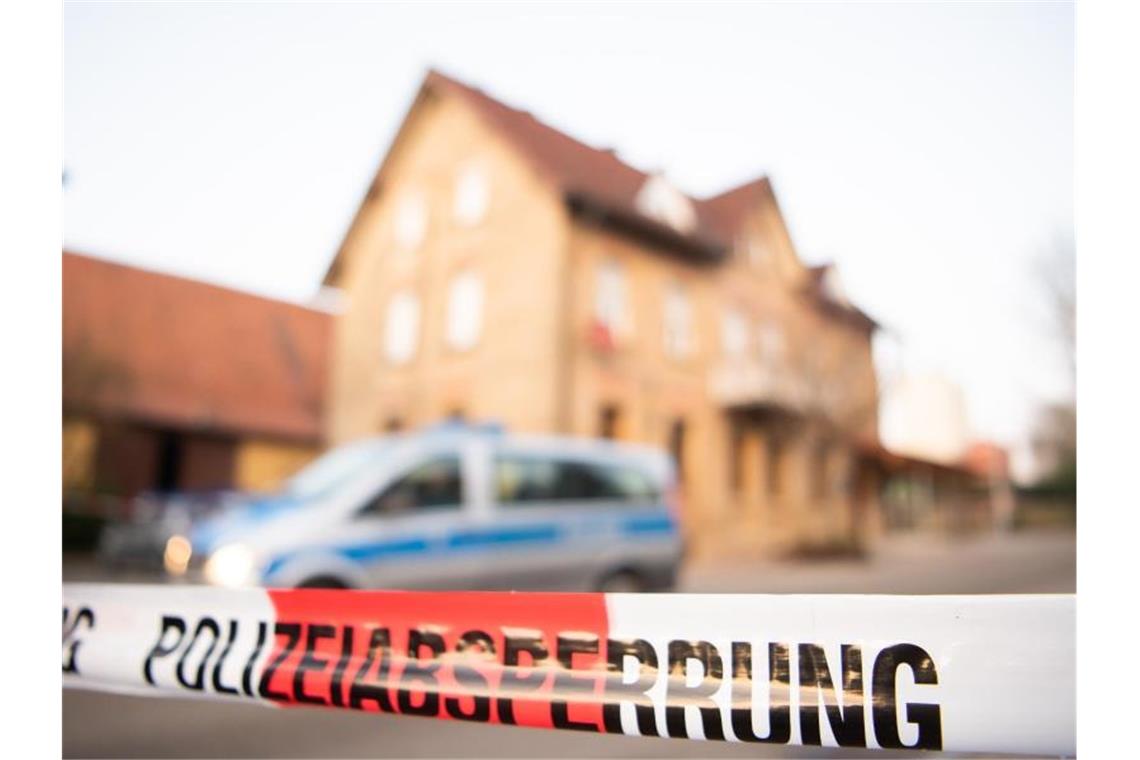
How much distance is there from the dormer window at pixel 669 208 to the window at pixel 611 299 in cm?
144

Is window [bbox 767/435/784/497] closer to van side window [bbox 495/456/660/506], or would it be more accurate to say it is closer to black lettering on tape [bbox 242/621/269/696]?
van side window [bbox 495/456/660/506]

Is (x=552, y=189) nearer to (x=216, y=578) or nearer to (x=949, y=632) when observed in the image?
(x=216, y=578)

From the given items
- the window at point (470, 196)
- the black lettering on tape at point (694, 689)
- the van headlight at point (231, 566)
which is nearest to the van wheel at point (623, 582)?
the van headlight at point (231, 566)

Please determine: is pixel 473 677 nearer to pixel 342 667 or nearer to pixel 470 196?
pixel 342 667

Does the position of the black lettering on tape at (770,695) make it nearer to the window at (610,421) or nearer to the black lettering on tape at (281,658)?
the black lettering on tape at (281,658)

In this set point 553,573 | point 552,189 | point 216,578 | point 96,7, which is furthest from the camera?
point 552,189

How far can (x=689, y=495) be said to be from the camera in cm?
1925

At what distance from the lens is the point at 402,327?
779 inches

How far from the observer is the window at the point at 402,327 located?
19516 millimetres

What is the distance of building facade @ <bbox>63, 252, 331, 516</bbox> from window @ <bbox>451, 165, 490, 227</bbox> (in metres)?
3.98

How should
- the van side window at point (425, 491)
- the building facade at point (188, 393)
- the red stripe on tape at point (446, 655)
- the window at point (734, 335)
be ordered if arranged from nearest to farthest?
1. the red stripe on tape at point (446, 655)
2. the van side window at point (425, 491)
3. the building facade at point (188, 393)
4. the window at point (734, 335)

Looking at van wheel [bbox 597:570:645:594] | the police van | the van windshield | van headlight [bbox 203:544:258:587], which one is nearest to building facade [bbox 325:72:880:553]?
the police van
